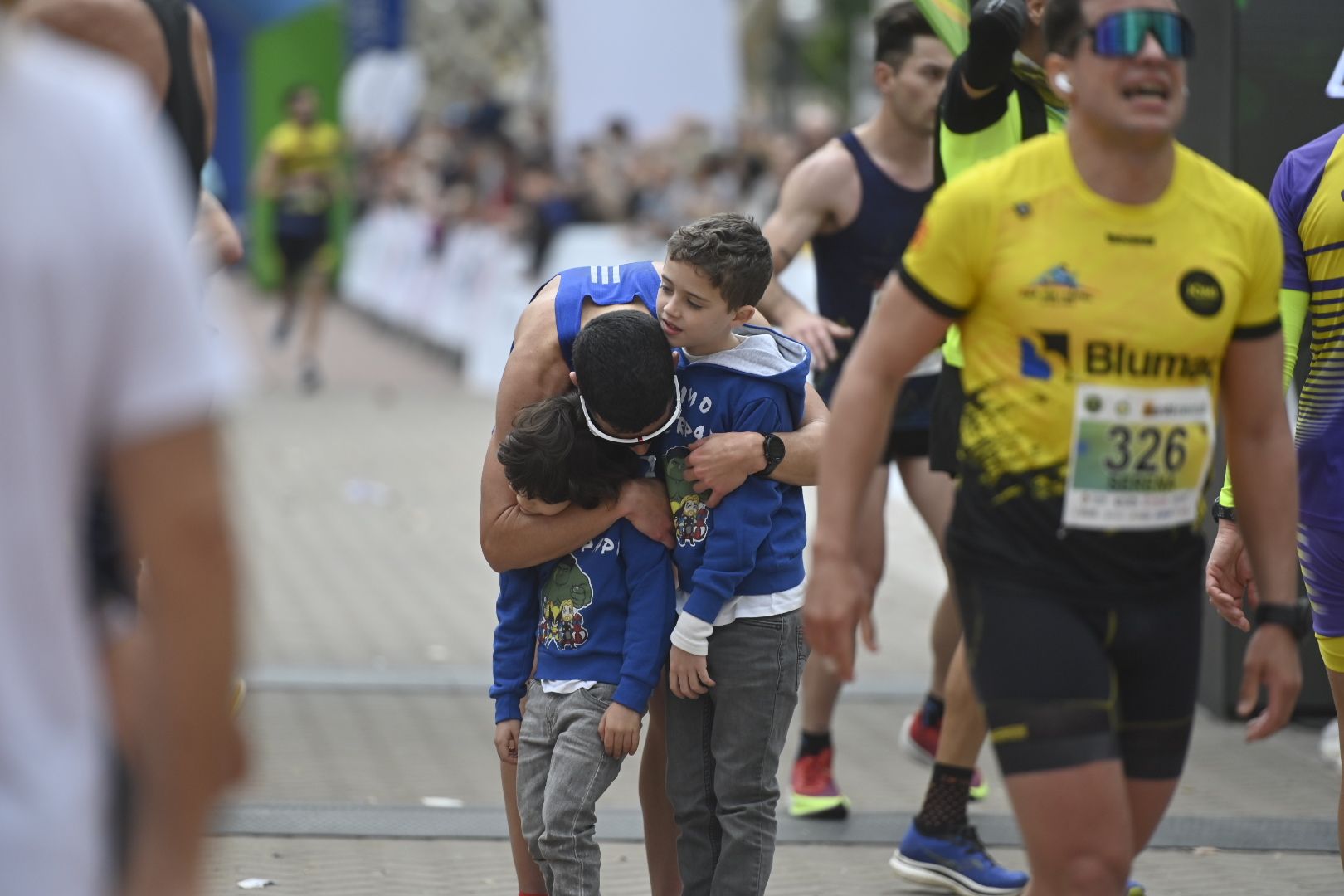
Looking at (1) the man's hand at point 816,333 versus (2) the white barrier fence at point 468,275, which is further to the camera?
(2) the white barrier fence at point 468,275

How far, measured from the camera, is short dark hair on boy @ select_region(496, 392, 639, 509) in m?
3.71

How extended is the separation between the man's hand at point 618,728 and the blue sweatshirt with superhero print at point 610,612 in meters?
0.04

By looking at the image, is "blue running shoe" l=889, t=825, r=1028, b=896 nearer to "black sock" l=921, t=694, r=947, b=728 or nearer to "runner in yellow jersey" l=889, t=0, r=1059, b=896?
"runner in yellow jersey" l=889, t=0, r=1059, b=896

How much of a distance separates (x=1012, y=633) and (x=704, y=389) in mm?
1057

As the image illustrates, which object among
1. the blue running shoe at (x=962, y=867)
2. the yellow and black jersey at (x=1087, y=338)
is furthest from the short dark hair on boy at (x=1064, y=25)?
the blue running shoe at (x=962, y=867)

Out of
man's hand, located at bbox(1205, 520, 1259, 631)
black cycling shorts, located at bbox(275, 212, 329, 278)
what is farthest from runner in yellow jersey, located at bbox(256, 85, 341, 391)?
man's hand, located at bbox(1205, 520, 1259, 631)

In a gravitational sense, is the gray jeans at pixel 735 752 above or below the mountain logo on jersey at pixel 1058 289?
below

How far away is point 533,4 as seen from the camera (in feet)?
133

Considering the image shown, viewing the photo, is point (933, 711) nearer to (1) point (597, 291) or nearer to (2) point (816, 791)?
(2) point (816, 791)

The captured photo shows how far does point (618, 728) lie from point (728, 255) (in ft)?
3.06

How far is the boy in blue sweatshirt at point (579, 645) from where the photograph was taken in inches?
144

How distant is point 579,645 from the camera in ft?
12.4

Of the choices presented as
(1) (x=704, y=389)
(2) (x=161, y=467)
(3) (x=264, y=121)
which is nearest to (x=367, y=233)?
(3) (x=264, y=121)

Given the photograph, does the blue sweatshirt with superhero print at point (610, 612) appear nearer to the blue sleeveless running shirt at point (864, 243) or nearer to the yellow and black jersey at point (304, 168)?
the blue sleeveless running shirt at point (864, 243)
